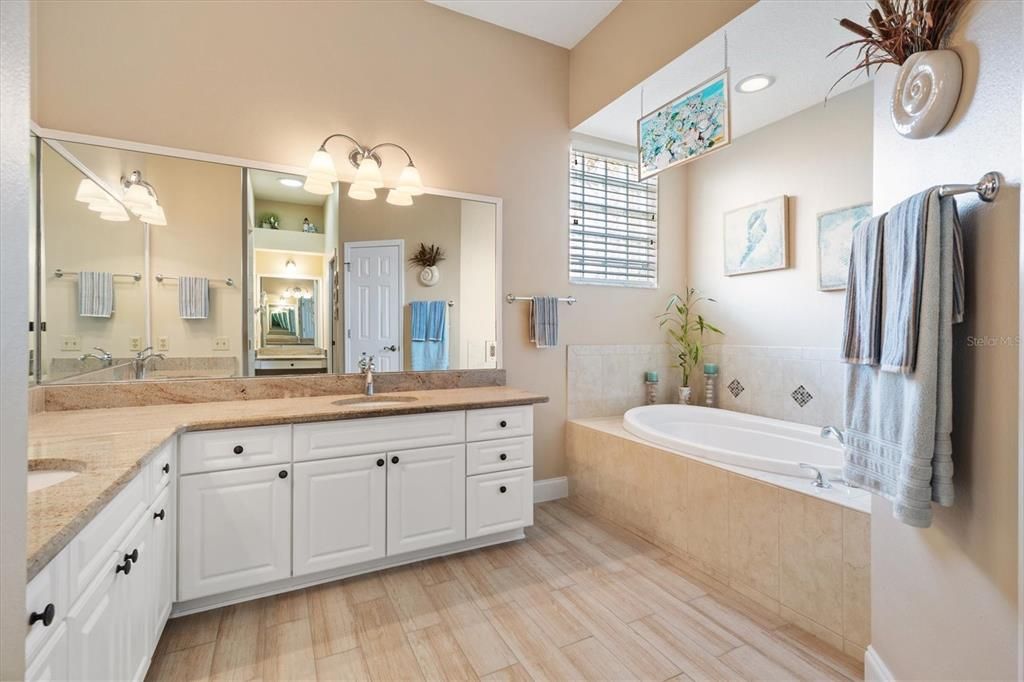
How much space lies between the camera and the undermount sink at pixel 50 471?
4.01 feet

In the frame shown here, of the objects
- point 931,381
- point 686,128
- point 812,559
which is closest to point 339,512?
point 812,559

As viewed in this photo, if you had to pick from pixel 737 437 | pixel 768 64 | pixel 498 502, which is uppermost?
pixel 768 64

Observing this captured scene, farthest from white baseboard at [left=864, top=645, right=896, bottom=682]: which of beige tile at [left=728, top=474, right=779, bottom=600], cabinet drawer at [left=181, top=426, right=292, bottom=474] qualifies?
cabinet drawer at [left=181, top=426, right=292, bottom=474]

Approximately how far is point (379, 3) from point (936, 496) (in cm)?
338

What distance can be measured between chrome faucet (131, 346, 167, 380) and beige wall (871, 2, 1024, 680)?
9.98ft

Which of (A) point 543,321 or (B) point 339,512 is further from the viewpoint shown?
(A) point 543,321

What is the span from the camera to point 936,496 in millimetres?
1164

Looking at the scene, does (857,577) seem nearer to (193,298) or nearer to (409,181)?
(409,181)

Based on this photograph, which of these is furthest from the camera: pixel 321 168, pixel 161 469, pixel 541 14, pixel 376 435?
pixel 541 14

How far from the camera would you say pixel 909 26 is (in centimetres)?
126

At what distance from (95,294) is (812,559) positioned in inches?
127

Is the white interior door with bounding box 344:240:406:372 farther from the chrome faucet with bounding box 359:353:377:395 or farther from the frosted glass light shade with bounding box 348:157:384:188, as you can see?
the frosted glass light shade with bounding box 348:157:384:188

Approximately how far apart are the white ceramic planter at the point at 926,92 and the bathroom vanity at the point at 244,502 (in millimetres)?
1852

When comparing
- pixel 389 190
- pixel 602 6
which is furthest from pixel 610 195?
pixel 389 190
